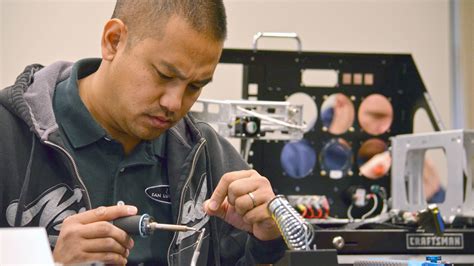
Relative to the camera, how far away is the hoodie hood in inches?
53.7

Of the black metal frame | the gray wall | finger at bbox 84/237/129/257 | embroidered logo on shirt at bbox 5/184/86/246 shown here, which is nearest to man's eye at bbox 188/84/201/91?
embroidered logo on shirt at bbox 5/184/86/246

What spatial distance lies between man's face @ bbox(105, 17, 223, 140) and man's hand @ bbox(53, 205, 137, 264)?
281mm

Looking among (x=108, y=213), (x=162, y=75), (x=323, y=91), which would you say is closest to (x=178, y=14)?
(x=162, y=75)

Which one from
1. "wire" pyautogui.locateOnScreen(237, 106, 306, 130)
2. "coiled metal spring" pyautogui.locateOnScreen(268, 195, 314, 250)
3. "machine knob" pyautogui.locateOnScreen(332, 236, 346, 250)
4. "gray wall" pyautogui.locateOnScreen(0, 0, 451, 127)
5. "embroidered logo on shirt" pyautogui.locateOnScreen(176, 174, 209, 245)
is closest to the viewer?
"coiled metal spring" pyautogui.locateOnScreen(268, 195, 314, 250)

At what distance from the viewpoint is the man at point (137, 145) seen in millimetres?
A: 1324

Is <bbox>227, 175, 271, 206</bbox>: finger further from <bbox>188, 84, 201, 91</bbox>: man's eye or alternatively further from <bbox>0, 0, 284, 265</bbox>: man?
<bbox>188, 84, 201, 91</bbox>: man's eye

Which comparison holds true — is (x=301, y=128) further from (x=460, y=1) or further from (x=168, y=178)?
(x=460, y=1)

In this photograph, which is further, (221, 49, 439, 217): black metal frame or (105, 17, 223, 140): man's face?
(221, 49, 439, 217): black metal frame

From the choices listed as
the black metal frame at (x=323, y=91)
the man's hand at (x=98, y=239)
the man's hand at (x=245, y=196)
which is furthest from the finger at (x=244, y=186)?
the black metal frame at (x=323, y=91)

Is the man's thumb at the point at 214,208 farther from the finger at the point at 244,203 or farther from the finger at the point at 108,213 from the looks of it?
the finger at the point at 108,213

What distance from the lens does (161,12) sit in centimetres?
136

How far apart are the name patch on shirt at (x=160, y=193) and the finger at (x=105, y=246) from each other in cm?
39

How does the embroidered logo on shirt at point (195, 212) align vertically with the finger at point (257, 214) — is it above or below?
below

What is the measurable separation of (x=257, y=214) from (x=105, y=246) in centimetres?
27
